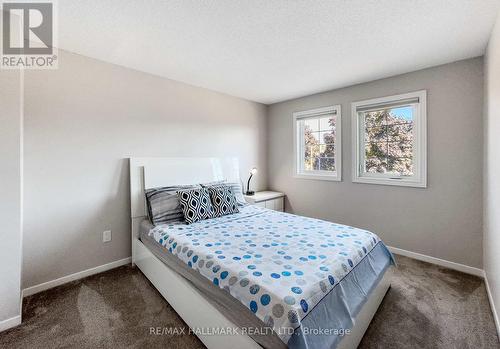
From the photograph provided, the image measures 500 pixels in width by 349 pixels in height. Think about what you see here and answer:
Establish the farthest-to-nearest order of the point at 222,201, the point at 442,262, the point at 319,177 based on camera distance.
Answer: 1. the point at 319,177
2. the point at 222,201
3. the point at 442,262

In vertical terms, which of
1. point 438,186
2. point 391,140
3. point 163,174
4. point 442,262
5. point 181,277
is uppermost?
point 391,140

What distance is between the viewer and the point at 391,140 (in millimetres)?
3014

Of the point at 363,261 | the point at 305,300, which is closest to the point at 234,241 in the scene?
the point at 305,300

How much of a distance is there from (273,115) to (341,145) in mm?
1509

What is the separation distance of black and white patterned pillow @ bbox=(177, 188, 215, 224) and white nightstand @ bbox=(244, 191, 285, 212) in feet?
3.62

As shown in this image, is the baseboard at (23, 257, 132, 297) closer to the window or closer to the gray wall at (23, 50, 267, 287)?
the gray wall at (23, 50, 267, 287)

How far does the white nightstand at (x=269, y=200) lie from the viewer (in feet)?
11.9

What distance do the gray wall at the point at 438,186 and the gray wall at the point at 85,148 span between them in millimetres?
2554

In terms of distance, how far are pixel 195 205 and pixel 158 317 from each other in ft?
3.49

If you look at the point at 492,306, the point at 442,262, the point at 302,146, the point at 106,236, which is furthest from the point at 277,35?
the point at 442,262

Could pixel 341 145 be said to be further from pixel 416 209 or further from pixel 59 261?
pixel 59 261

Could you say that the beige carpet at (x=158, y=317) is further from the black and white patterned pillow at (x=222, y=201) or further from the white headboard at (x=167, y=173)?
the black and white patterned pillow at (x=222, y=201)

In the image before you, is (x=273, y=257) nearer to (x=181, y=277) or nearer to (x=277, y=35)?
(x=181, y=277)

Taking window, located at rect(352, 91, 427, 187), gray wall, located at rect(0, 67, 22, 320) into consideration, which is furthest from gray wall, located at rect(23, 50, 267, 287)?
window, located at rect(352, 91, 427, 187)
